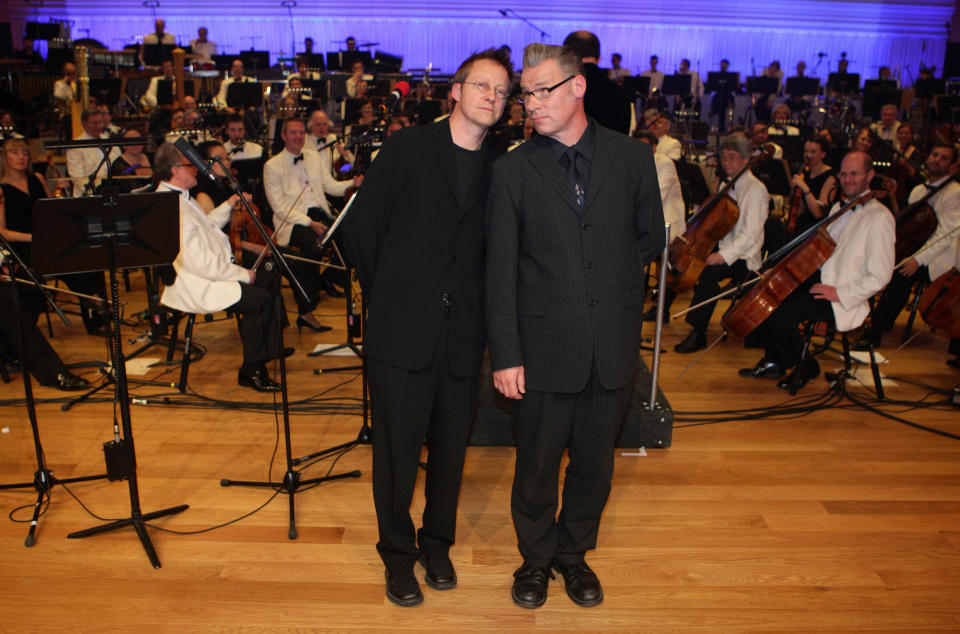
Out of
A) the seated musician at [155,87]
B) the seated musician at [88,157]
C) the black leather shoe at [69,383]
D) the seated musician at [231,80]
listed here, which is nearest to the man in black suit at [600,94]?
the black leather shoe at [69,383]

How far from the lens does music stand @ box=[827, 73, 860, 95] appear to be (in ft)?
43.0

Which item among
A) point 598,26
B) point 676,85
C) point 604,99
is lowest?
point 604,99

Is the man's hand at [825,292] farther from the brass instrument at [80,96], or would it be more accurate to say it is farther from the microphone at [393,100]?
→ the brass instrument at [80,96]

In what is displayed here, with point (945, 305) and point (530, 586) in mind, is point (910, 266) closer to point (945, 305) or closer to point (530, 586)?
point (945, 305)

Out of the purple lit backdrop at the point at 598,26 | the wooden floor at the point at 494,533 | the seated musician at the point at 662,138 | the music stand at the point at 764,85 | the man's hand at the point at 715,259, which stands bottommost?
the wooden floor at the point at 494,533

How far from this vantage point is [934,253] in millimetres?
5277

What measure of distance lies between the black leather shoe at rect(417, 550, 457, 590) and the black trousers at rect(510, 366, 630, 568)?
0.92ft

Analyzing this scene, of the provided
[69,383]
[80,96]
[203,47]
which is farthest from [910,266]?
[203,47]

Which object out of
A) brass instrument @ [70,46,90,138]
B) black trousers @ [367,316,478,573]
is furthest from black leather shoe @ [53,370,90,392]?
brass instrument @ [70,46,90,138]

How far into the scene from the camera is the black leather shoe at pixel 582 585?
2.57 meters

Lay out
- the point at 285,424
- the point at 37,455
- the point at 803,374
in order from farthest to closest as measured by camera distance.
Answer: the point at 803,374
the point at 37,455
the point at 285,424

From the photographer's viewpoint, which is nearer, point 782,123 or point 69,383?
point 69,383

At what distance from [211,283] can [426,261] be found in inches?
94.1

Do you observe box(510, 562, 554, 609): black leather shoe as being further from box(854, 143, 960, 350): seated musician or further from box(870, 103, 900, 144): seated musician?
box(870, 103, 900, 144): seated musician
